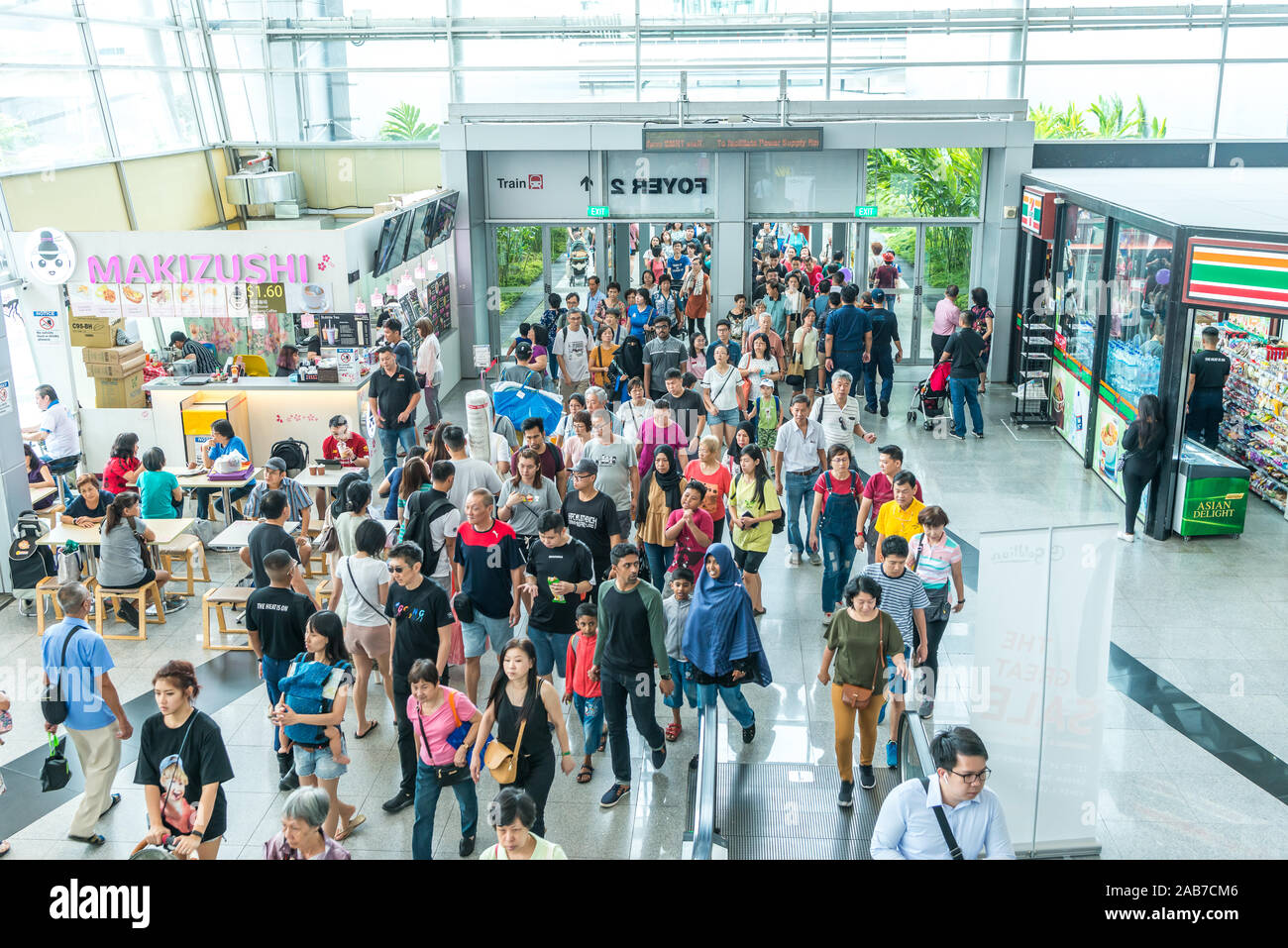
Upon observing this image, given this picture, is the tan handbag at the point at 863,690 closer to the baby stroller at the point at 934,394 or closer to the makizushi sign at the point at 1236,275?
the makizushi sign at the point at 1236,275

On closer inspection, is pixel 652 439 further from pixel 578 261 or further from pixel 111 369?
pixel 578 261

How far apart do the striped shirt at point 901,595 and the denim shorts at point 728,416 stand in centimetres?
429

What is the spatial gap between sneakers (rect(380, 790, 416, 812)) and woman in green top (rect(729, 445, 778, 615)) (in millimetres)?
2781

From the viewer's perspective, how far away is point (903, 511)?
24.5ft

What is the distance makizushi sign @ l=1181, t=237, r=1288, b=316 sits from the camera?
929 centimetres

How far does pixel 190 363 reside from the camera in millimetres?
12867

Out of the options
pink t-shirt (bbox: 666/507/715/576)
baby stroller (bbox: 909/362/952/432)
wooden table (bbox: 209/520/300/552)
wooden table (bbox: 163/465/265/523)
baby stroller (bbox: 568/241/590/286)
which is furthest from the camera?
baby stroller (bbox: 568/241/590/286)

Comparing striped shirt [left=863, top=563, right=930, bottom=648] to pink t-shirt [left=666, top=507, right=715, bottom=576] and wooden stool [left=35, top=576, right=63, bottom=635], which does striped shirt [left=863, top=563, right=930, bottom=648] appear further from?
wooden stool [left=35, top=576, right=63, bottom=635]

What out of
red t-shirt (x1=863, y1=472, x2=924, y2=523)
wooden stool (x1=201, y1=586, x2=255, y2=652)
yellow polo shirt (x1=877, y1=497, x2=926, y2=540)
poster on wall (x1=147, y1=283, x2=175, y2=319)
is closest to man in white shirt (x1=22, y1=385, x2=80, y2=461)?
poster on wall (x1=147, y1=283, x2=175, y2=319)

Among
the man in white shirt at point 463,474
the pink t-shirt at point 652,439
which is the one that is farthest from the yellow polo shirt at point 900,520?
the man in white shirt at point 463,474

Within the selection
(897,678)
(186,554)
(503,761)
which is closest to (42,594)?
(186,554)

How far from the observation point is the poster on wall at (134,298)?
40.7ft

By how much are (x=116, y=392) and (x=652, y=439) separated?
716 centimetres
